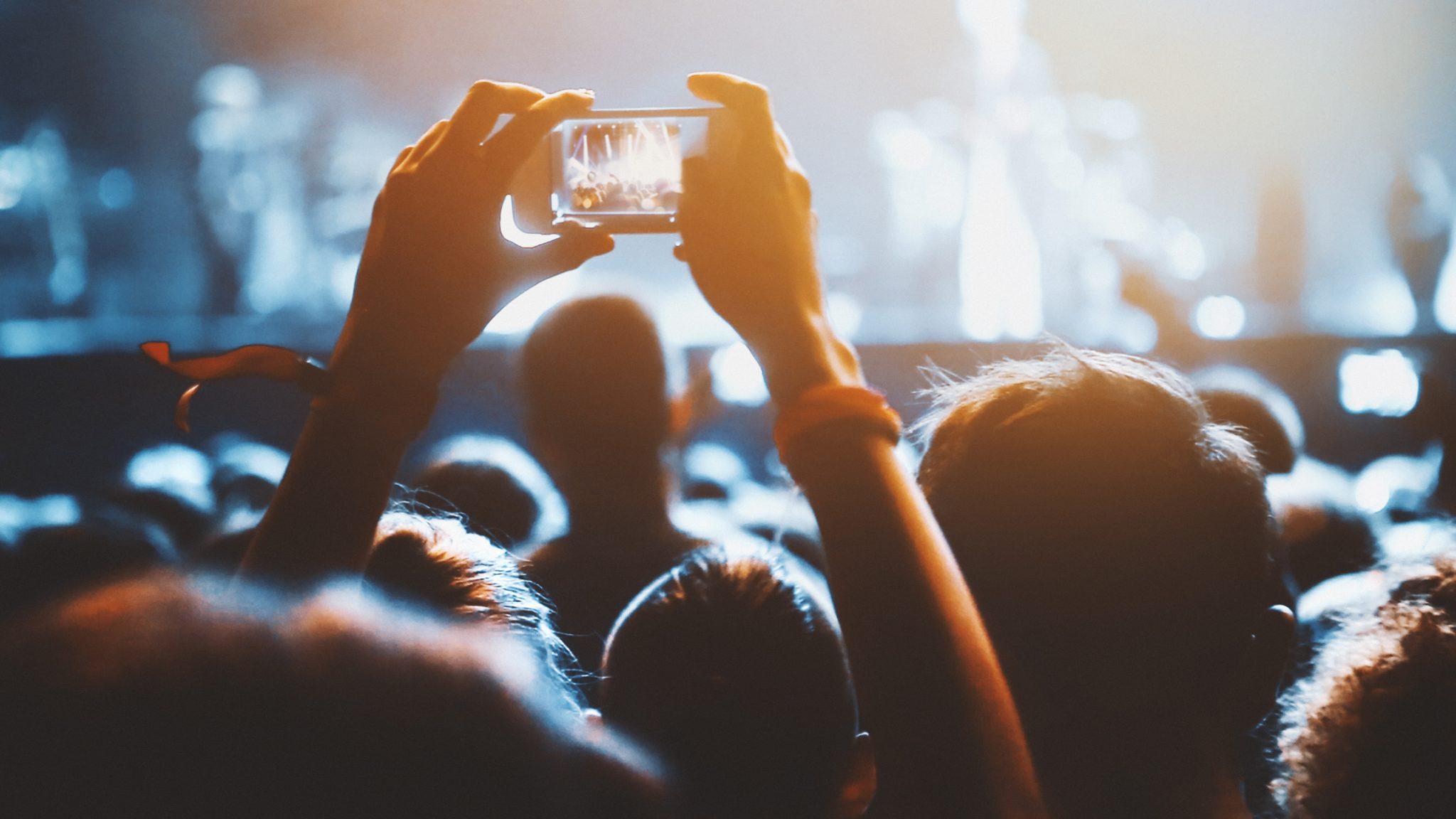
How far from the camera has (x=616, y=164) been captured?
2.66ft

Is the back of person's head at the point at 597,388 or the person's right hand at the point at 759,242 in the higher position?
the person's right hand at the point at 759,242

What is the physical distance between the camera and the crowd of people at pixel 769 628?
0.30 metres

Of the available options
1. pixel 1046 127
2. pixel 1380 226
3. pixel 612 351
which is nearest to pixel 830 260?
pixel 1046 127

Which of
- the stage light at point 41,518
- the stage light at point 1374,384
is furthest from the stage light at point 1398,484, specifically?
the stage light at point 41,518

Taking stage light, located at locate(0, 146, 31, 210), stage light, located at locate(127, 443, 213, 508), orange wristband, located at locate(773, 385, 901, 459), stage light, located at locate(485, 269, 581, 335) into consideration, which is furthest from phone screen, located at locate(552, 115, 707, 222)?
stage light, located at locate(0, 146, 31, 210)

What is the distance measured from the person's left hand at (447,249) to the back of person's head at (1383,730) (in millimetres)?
563

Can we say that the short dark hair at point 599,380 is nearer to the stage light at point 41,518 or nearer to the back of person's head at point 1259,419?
the stage light at point 41,518

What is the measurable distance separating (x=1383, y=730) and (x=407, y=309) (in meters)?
0.66

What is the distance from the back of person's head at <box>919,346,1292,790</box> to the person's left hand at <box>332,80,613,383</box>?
12.1 inches

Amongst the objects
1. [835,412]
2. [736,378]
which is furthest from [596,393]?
[736,378]

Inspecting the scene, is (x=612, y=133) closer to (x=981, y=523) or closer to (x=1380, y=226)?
(x=981, y=523)

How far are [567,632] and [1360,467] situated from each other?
329 centimetres

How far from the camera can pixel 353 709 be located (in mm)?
304

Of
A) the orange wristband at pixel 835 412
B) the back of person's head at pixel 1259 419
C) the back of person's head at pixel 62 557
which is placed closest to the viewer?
the orange wristband at pixel 835 412
